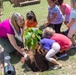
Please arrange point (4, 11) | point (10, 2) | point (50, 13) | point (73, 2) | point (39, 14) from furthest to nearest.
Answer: point (10, 2)
point (4, 11)
point (39, 14)
point (50, 13)
point (73, 2)

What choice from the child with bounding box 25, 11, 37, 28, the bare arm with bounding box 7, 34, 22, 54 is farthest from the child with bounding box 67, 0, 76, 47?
the bare arm with bounding box 7, 34, 22, 54

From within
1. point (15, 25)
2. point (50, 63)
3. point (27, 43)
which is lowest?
point (50, 63)

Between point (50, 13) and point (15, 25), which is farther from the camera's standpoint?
point (50, 13)

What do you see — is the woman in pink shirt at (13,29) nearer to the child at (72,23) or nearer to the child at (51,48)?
the child at (51,48)

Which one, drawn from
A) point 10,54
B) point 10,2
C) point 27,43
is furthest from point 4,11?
point 27,43

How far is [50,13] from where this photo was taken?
18.7 ft

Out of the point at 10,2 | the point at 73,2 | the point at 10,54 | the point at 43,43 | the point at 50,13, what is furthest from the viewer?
the point at 10,2

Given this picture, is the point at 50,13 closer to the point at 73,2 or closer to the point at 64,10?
the point at 64,10

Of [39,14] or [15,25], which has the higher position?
[15,25]

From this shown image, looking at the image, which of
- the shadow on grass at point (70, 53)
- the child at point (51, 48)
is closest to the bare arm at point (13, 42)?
the child at point (51, 48)

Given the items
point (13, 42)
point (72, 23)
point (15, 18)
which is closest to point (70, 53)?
point (72, 23)

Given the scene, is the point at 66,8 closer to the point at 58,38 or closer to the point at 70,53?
the point at 70,53

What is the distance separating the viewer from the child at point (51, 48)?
14.5 ft

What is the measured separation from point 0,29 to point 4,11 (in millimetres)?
3350
